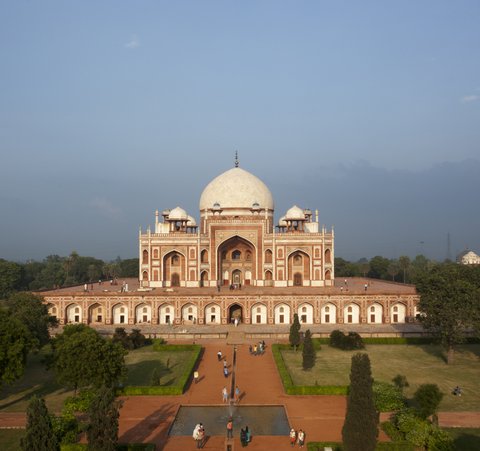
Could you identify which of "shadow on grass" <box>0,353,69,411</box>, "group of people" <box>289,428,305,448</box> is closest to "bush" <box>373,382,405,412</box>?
"group of people" <box>289,428,305,448</box>

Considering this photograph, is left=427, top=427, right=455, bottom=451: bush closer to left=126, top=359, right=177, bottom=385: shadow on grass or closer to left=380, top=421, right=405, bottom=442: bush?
left=380, top=421, right=405, bottom=442: bush

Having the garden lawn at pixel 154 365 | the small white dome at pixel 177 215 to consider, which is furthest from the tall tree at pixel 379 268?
the garden lawn at pixel 154 365

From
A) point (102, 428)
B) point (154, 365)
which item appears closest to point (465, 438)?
point (102, 428)

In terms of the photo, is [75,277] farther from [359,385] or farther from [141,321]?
[359,385]

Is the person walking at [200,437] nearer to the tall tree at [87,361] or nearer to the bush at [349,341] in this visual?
the tall tree at [87,361]

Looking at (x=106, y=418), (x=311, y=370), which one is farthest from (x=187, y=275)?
(x=106, y=418)

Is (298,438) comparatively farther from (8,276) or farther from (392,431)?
(8,276)
